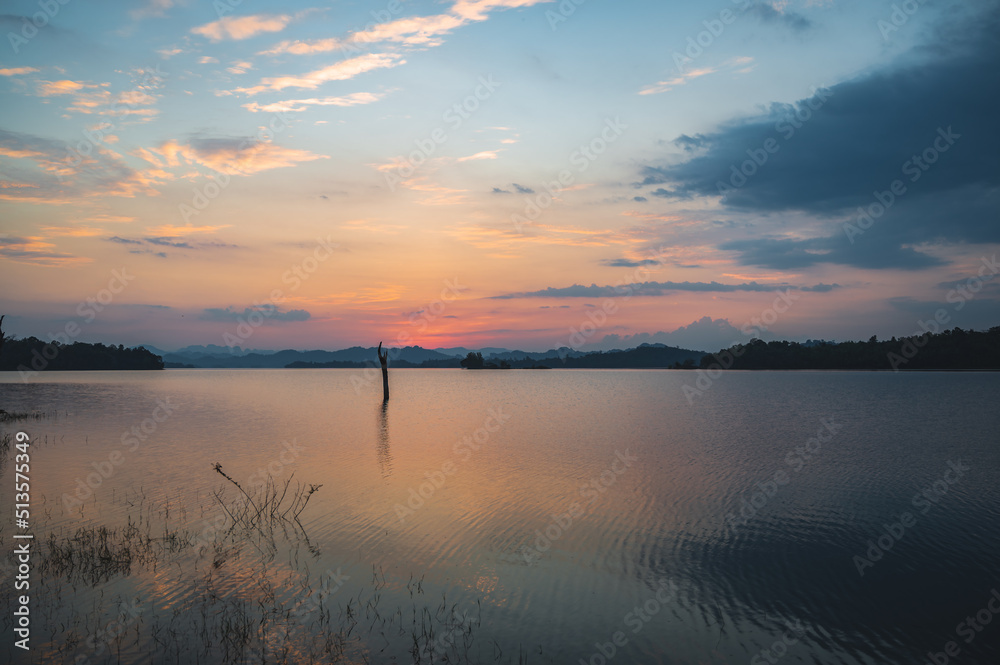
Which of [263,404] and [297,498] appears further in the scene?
[263,404]

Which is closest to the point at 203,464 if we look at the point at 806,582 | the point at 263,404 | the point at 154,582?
the point at 154,582

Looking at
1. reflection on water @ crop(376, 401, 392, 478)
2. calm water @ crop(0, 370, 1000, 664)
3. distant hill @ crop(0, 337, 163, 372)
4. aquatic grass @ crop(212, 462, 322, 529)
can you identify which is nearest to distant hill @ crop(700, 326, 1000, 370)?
calm water @ crop(0, 370, 1000, 664)

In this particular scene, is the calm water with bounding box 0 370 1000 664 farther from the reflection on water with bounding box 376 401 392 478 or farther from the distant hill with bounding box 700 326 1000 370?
the distant hill with bounding box 700 326 1000 370

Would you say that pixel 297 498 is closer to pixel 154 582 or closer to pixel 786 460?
pixel 154 582

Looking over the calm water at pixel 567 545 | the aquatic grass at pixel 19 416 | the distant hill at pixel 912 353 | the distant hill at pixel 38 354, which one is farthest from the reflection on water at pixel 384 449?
the distant hill at pixel 912 353

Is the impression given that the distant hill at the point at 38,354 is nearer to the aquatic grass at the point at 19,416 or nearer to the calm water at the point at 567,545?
the aquatic grass at the point at 19,416

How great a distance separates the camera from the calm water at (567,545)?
960 cm

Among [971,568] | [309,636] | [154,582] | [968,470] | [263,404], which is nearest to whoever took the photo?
[309,636]

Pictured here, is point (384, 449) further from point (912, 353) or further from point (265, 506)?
point (912, 353)

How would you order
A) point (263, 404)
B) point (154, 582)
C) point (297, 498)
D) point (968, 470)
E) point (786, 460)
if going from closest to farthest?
1. point (154, 582)
2. point (297, 498)
3. point (968, 470)
4. point (786, 460)
5. point (263, 404)

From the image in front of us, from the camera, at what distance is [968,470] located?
23344 millimetres

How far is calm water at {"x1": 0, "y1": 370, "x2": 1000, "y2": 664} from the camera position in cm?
960

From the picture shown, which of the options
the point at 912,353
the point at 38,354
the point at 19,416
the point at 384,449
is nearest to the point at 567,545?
the point at 384,449

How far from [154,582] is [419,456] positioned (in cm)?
1703
